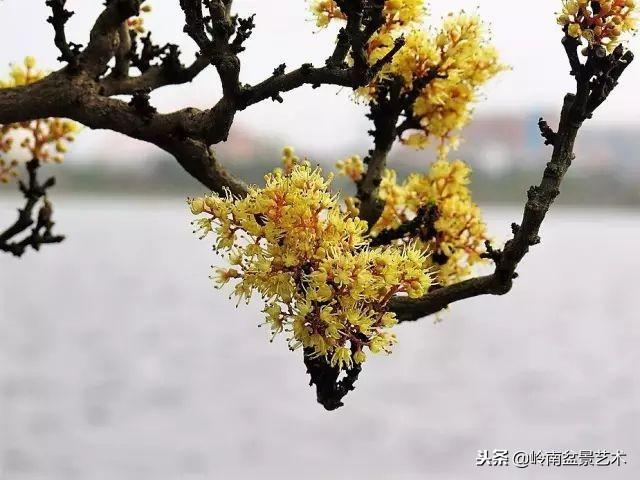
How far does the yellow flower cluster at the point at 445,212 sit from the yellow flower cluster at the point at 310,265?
581mm

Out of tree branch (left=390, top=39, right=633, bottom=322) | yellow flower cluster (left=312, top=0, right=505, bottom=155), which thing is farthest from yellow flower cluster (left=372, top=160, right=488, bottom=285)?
tree branch (left=390, top=39, right=633, bottom=322)

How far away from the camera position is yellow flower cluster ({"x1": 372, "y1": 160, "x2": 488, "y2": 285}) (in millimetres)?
2299

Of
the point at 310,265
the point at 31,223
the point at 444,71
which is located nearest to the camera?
the point at 310,265

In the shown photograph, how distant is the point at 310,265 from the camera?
1683mm

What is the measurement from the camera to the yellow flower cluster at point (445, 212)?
7.54 ft

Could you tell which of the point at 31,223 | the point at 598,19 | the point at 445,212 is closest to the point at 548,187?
the point at 598,19

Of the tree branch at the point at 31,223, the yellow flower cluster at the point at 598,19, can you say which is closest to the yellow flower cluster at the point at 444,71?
the yellow flower cluster at the point at 598,19

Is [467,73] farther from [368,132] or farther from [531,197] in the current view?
[531,197]

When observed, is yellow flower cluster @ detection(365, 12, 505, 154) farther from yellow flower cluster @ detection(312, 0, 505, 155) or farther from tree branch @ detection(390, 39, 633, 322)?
tree branch @ detection(390, 39, 633, 322)

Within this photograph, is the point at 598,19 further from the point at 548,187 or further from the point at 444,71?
the point at 444,71

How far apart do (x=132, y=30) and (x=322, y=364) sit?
120cm

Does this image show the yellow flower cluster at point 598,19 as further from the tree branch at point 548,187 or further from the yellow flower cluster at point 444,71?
the yellow flower cluster at point 444,71

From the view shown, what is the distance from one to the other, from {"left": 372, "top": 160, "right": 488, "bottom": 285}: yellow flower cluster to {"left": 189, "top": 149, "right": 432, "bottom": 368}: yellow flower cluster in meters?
0.58

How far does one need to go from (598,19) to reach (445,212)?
74cm
